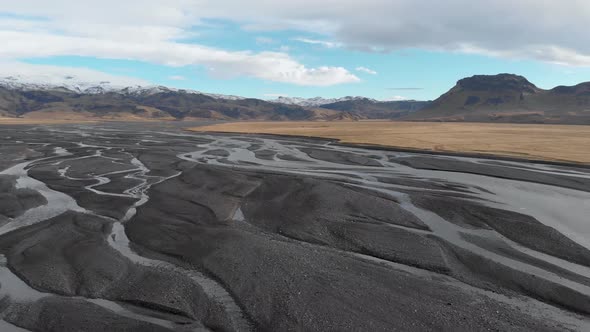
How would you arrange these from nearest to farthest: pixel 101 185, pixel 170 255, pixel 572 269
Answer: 1. pixel 572 269
2. pixel 170 255
3. pixel 101 185

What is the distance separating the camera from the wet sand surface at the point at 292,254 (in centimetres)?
1050

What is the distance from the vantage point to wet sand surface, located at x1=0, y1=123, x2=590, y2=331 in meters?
10.5

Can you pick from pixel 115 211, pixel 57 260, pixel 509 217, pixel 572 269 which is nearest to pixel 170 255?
pixel 57 260

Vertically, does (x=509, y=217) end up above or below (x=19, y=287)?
above

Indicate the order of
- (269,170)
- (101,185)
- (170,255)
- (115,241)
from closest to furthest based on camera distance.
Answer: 1. (170,255)
2. (115,241)
3. (101,185)
4. (269,170)

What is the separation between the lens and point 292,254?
1452 cm

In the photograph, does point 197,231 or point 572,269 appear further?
point 197,231

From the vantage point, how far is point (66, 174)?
31062 mm

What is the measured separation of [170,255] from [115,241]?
3.01 metres

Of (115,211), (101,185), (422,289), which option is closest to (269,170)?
(101,185)

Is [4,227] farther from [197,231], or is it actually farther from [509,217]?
[509,217]

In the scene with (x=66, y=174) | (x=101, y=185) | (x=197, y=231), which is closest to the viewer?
(x=197, y=231)

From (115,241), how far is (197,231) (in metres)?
3.22

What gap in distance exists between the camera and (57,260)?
13883 mm
